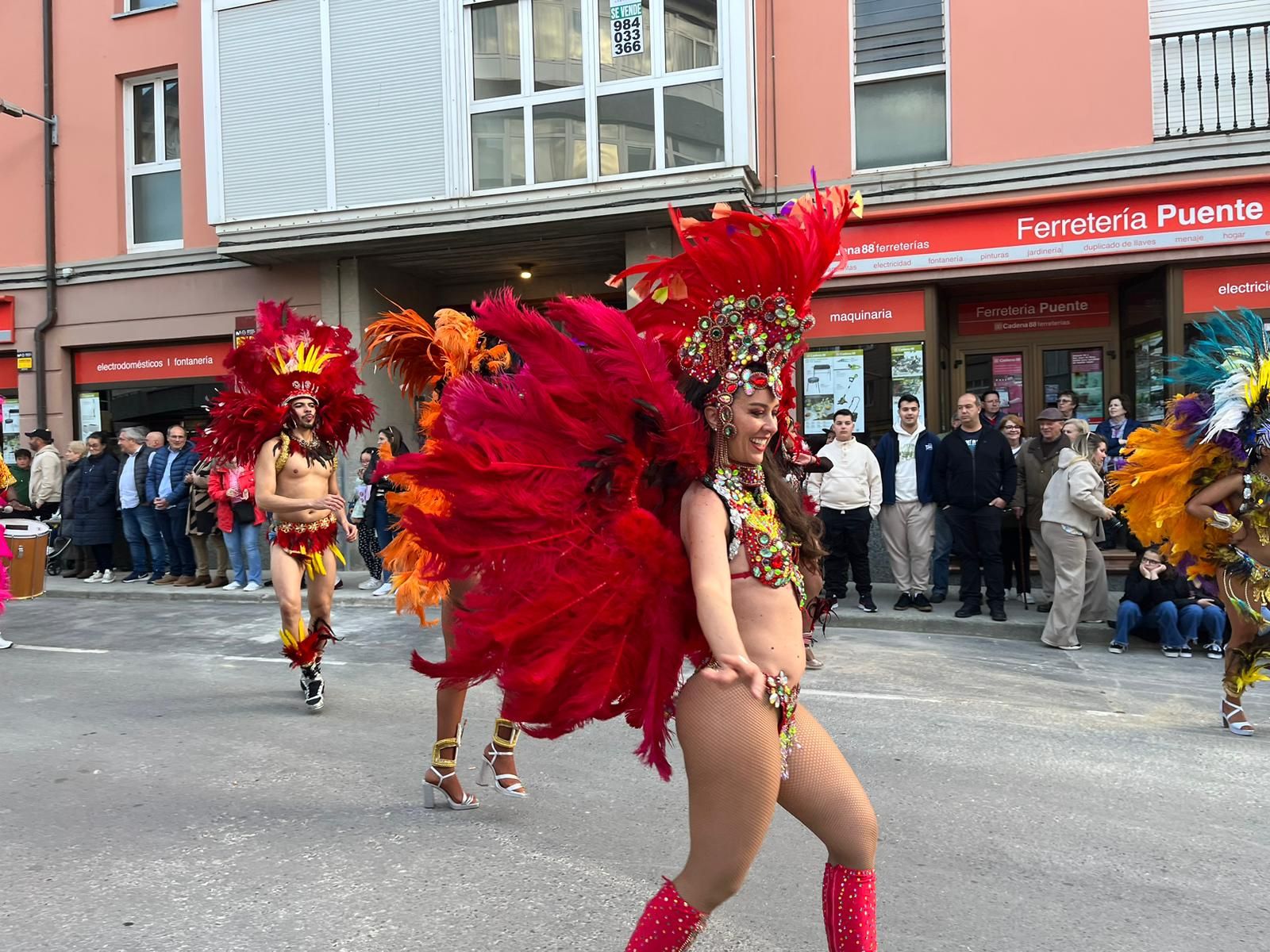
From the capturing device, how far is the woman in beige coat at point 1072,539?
8.35 meters

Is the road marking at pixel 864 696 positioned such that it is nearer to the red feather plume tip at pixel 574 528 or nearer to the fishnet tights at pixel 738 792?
the fishnet tights at pixel 738 792

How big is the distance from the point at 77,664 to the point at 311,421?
3.35m

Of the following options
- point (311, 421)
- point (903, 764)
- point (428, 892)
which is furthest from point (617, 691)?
point (311, 421)

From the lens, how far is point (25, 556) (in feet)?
35.3

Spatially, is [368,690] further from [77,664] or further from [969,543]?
[969,543]

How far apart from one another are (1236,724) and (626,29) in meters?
10.0

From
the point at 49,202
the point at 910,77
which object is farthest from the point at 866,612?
the point at 49,202

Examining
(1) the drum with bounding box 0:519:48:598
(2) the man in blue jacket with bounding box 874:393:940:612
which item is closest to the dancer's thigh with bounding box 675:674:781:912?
(2) the man in blue jacket with bounding box 874:393:940:612

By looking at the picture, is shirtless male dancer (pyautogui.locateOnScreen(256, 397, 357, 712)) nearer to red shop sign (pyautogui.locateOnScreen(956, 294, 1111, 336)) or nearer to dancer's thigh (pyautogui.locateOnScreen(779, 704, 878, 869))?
dancer's thigh (pyautogui.locateOnScreen(779, 704, 878, 869))

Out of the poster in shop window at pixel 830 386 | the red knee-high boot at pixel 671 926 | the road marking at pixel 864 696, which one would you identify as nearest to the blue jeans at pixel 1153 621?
the road marking at pixel 864 696

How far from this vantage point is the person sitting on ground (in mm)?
7941

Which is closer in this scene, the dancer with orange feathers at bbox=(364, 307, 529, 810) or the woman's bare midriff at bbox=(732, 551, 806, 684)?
the woman's bare midriff at bbox=(732, 551, 806, 684)

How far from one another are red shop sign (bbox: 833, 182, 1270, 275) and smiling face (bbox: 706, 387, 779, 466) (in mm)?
8804

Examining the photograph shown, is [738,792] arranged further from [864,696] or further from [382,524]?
[382,524]
